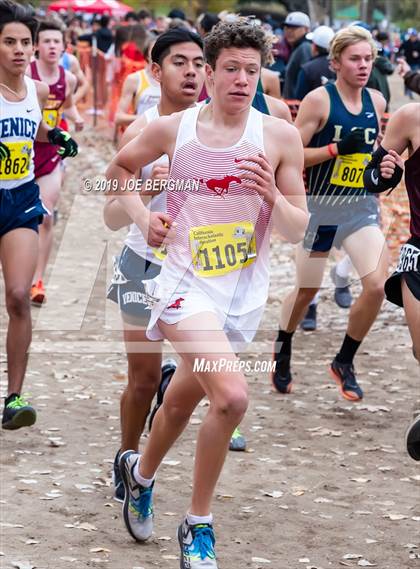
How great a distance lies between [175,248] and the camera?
14.6 ft

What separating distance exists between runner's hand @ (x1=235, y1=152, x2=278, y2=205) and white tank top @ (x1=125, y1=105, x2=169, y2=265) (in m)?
0.82

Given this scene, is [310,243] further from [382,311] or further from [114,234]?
[114,234]

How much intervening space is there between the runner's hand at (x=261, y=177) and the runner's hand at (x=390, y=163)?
1081 mm

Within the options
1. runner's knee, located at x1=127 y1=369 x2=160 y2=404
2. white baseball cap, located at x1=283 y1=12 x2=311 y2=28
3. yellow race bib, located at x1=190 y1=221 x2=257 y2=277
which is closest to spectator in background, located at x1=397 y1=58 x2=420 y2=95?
yellow race bib, located at x1=190 y1=221 x2=257 y2=277

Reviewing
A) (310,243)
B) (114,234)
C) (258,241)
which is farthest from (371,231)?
(114,234)

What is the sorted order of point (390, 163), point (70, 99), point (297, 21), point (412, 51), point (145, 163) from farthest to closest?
1. point (412, 51)
2. point (297, 21)
3. point (70, 99)
4. point (390, 163)
5. point (145, 163)

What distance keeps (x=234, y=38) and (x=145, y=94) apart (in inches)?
221

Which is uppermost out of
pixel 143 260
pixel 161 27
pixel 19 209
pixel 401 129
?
pixel 401 129

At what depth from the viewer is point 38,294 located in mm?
9711

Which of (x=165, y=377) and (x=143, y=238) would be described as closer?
(x=143, y=238)

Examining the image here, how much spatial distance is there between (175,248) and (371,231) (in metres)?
2.91

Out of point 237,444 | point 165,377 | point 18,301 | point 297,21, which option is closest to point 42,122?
point 18,301

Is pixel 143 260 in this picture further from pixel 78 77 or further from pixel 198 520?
pixel 78 77

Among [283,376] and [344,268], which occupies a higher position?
[283,376]
